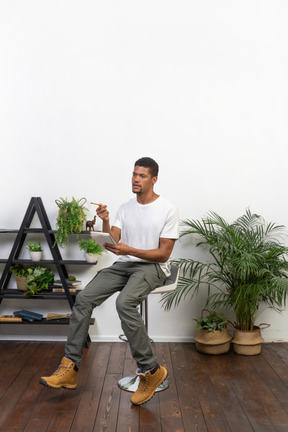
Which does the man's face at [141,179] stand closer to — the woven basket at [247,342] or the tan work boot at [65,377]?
the tan work boot at [65,377]

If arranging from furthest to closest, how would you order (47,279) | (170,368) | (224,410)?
(47,279) → (170,368) → (224,410)

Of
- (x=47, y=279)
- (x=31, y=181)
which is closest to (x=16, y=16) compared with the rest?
(x=31, y=181)

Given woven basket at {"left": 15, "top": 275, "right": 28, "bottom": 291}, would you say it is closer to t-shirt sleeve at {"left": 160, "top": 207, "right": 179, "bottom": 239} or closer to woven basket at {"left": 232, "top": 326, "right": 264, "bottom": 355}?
t-shirt sleeve at {"left": 160, "top": 207, "right": 179, "bottom": 239}

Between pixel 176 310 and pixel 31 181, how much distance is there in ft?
5.34

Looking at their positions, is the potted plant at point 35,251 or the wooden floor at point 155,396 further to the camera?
the potted plant at point 35,251

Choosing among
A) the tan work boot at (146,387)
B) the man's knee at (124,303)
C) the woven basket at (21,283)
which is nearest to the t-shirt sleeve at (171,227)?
the man's knee at (124,303)

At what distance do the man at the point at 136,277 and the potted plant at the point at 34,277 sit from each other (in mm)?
923

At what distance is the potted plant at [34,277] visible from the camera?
12.8ft

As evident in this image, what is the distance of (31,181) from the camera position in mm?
4117

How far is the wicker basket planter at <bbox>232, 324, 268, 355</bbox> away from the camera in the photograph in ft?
12.4

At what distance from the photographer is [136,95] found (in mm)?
4090

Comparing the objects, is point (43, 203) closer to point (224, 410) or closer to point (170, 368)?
point (170, 368)

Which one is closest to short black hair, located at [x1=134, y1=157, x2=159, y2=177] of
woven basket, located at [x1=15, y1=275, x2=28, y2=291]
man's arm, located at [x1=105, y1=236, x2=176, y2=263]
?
man's arm, located at [x1=105, y1=236, x2=176, y2=263]

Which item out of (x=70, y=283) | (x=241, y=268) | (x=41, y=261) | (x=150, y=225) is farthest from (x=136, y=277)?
(x=41, y=261)
